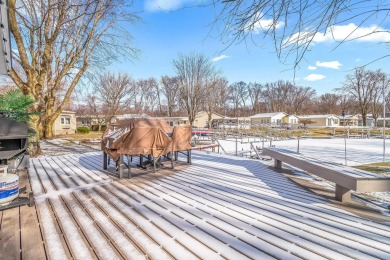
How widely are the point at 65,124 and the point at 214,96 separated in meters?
21.5

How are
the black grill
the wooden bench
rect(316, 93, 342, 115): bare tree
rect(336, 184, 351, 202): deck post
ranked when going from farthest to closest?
rect(316, 93, 342, 115): bare tree, rect(336, 184, 351, 202): deck post, the wooden bench, the black grill

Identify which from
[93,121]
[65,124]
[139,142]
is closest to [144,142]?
[139,142]

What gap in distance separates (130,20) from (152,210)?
9706 millimetres

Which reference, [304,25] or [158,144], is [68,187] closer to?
[158,144]

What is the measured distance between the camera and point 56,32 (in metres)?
8.45

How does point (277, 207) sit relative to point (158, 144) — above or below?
below

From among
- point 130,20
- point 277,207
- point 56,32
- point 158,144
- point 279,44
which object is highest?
point 130,20

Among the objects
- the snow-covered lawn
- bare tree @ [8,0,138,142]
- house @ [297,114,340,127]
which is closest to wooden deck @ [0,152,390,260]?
bare tree @ [8,0,138,142]

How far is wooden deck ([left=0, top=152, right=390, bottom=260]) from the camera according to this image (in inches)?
79.4

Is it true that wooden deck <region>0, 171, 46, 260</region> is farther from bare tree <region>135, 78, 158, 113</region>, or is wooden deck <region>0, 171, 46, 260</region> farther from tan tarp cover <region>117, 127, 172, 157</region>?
bare tree <region>135, 78, 158, 113</region>

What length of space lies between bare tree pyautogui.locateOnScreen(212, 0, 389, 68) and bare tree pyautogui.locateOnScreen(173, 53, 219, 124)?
27.4 m

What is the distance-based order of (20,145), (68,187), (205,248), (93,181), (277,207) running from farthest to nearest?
(93,181) < (68,187) < (277,207) < (20,145) < (205,248)

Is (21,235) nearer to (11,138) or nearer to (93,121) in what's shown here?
(11,138)

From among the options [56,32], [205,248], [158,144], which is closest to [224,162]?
[158,144]
